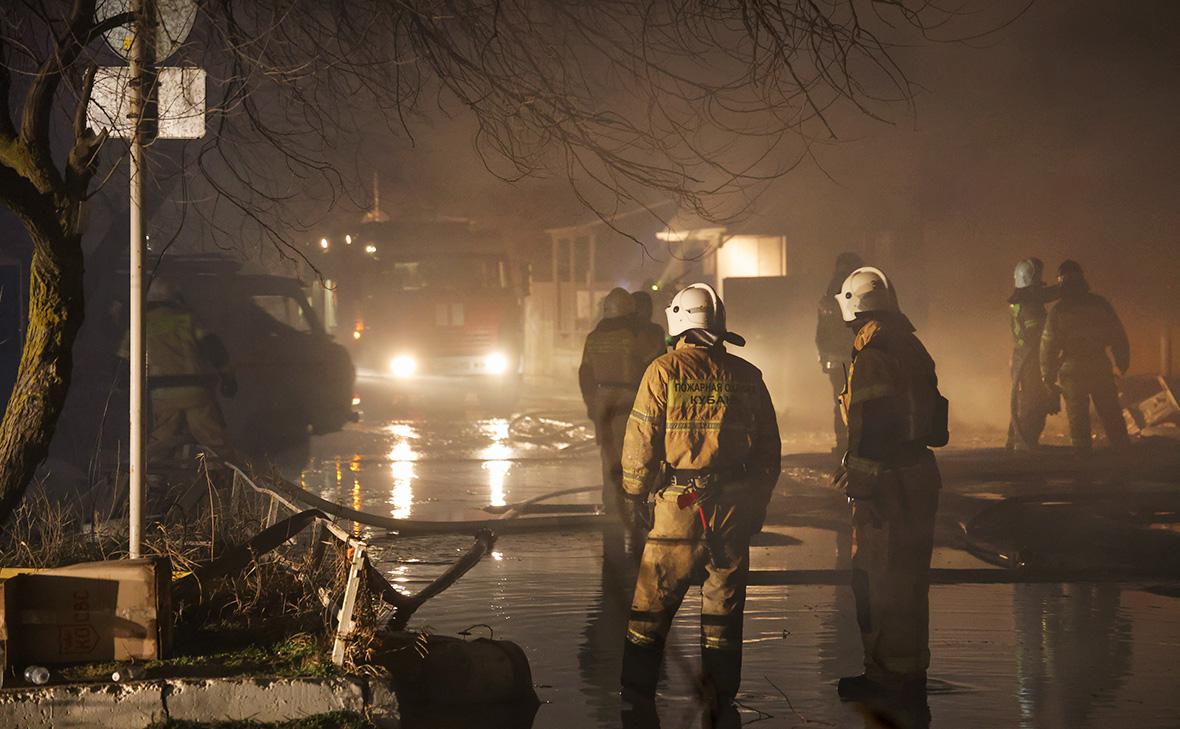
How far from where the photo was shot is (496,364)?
2538 centimetres

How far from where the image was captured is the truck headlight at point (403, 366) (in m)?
26.2

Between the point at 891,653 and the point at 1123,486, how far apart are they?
21.4ft

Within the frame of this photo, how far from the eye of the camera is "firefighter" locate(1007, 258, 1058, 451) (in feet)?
48.5

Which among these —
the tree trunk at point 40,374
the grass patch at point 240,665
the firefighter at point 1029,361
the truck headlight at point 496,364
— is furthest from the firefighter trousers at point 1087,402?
the truck headlight at point 496,364

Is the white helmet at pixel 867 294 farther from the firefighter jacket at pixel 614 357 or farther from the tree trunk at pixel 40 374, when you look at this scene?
the firefighter jacket at pixel 614 357

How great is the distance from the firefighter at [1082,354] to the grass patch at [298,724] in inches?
404

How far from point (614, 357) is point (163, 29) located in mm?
4921

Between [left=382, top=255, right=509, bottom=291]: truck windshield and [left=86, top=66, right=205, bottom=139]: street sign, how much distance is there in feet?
65.1

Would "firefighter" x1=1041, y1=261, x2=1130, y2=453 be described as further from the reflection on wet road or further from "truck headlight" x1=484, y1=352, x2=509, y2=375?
"truck headlight" x1=484, y1=352, x2=509, y2=375

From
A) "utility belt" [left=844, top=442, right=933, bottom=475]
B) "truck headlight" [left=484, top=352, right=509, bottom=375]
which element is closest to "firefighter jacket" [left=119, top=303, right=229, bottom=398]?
"utility belt" [left=844, top=442, right=933, bottom=475]

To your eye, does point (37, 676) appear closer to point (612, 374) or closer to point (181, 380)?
point (612, 374)

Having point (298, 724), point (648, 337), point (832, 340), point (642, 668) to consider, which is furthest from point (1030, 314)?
point (298, 724)

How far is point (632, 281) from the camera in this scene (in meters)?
37.1

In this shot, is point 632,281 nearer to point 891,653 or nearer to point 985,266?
point 985,266
